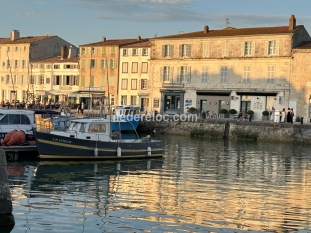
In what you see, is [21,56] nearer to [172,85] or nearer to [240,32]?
[172,85]

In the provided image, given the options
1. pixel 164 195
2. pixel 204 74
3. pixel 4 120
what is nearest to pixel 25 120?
pixel 4 120

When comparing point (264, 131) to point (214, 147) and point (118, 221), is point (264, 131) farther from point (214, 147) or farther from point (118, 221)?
point (118, 221)

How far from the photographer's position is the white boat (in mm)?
28344

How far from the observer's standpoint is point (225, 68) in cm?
5747

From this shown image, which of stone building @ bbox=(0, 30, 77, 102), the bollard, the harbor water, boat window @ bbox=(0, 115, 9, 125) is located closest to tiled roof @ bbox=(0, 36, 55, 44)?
stone building @ bbox=(0, 30, 77, 102)

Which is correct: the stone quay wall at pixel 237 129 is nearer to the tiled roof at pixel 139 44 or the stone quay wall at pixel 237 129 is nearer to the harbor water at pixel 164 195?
the harbor water at pixel 164 195

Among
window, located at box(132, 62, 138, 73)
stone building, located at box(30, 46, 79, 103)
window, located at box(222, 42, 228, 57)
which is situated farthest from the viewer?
stone building, located at box(30, 46, 79, 103)

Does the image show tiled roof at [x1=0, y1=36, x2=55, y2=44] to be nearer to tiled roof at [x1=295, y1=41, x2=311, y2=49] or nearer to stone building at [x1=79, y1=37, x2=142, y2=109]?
stone building at [x1=79, y1=37, x2=142, y2=109]

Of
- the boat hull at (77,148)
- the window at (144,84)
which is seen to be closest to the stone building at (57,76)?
the window at (144,84)

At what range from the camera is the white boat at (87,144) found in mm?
28344

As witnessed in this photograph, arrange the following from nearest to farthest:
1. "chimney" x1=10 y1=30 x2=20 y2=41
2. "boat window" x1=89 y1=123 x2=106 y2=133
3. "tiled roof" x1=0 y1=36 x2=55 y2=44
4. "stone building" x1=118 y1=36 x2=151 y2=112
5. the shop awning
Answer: "boat window" x1=89 y1=123 x2=106 y2=133 < the shop awning < "stone building" x1=118 y1=36 x2=151 y2=112 < "tiled roof" x1=0 y1=36 x2=55 y2=44 < "chimney" x1=10 y1=30 x2=20 y2=41

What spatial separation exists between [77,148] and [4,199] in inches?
556

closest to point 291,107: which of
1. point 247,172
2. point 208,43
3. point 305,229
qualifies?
point 208,43

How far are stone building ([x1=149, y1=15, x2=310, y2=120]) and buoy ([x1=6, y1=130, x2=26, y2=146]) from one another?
3034 centimetres
